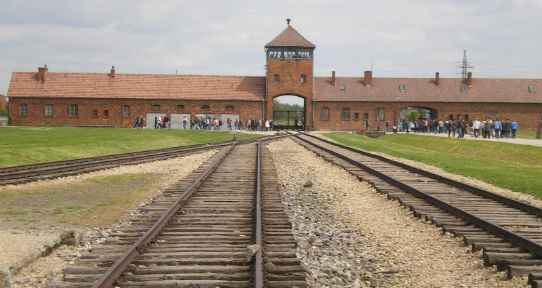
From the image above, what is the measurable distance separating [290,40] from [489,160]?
37.0m

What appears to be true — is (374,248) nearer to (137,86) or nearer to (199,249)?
(199,249)

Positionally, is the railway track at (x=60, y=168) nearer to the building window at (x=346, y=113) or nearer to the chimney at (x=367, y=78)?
the building window at (x=346, y=113)

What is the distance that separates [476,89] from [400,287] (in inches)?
2278

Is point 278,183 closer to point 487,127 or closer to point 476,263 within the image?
point 476,263

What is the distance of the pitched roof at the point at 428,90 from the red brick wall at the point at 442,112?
56 centimetres

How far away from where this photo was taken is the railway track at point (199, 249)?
488 centimetres

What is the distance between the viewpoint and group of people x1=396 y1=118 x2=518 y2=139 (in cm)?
3462

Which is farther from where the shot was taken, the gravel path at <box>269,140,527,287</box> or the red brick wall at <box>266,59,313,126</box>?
the red brick wall at <box>266,59,313,126</box>

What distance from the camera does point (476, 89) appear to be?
5791 centimetres

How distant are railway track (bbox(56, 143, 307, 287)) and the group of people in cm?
2902

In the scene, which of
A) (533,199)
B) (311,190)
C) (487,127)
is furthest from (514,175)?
(487,127)

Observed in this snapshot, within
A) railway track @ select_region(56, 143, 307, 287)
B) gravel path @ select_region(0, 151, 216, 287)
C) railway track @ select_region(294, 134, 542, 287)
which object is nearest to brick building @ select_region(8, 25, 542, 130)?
railway track @ select_region(294, 134, 542, 287)

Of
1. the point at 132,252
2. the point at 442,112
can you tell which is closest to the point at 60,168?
the point at 132,252

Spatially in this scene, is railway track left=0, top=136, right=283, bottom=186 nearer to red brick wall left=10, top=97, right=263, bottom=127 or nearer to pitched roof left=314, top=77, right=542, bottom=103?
red brick wall left=10, top=97, right=263, bottom=127
